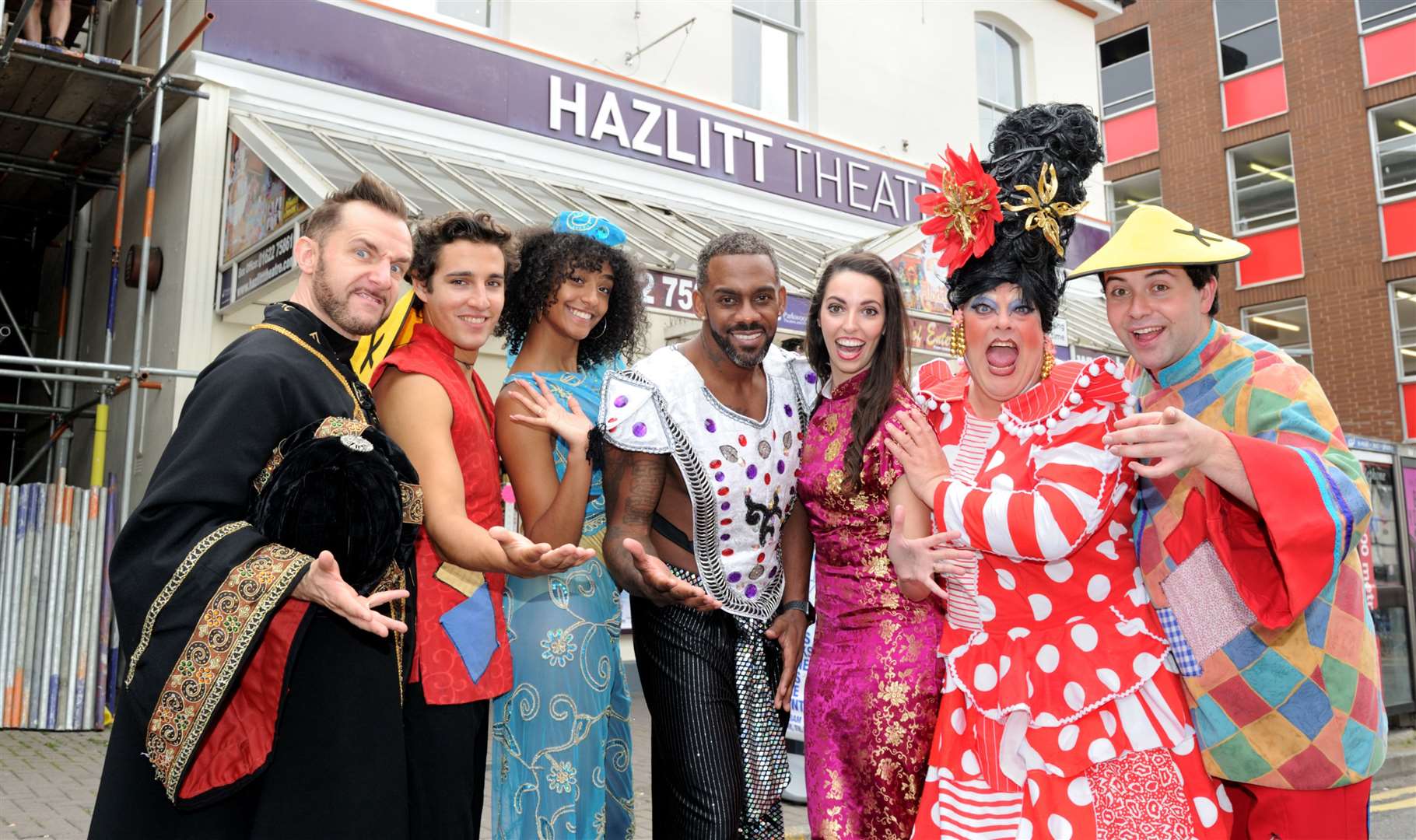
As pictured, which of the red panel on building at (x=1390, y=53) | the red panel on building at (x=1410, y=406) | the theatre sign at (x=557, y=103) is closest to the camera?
the theatre sign at (x=557, y=103)

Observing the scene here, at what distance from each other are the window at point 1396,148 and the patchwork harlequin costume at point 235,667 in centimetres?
2060

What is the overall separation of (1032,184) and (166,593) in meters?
2.37

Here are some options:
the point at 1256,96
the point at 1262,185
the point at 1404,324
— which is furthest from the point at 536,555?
the point at 1256,96

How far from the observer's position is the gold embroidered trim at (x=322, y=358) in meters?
2.28

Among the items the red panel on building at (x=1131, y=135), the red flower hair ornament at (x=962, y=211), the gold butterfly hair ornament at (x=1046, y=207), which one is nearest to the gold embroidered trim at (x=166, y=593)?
the red flower hair ornament at (x=962, y=211)

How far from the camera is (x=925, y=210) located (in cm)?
277

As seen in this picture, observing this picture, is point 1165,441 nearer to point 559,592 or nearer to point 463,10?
point 559,592

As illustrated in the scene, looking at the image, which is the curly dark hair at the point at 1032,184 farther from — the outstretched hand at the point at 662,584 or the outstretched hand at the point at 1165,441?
the outstretched hand at the point at 662,584

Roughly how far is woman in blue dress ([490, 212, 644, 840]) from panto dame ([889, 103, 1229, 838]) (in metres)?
0.89

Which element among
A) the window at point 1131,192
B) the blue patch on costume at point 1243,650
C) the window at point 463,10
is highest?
the window at point 1131,192

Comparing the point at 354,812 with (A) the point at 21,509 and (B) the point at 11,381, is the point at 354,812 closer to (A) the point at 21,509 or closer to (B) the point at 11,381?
(A) the point at 21,509

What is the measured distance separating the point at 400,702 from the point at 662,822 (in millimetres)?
915

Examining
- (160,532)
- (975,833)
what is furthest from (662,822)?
(160,532)

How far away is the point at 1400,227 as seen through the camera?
687 inches
